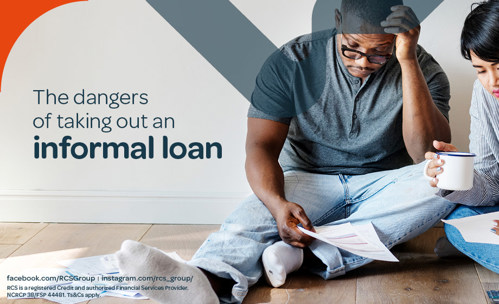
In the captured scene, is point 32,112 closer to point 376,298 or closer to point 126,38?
point 126,38

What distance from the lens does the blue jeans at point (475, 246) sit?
159 centimetres

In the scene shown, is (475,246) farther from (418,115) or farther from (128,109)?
(128,109)

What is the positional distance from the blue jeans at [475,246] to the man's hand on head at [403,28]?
1.44 ft

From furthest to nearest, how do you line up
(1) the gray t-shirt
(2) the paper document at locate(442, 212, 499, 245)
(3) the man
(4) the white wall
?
(4) the white wall, (1) the gray t-shirt, (3) the man, (2) the paper document at locate(442, 212, 499, 245)

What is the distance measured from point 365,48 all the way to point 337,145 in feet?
1.07

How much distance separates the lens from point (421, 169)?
177cm

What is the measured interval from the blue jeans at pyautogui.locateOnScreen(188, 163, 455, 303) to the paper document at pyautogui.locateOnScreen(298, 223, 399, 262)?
0.15 ft

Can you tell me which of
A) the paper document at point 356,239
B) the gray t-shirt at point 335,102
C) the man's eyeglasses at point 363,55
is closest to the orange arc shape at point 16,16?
the gray t-shirt at point 335,102

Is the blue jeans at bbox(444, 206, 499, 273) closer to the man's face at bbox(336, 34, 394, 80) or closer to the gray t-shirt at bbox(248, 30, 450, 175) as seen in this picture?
the gray t-shirt at bbox(248, 30, 450, 175)

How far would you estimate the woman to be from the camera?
1441mm

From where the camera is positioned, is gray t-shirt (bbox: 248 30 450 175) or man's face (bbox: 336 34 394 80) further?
gray t-shirt (bbox: 248 30 450 175)

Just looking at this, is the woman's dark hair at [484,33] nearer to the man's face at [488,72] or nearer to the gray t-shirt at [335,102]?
the man's face at [488,72]

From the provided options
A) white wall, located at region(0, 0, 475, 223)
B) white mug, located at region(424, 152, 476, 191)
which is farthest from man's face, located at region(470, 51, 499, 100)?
white wall, located at region(0, 0, 475, 223)

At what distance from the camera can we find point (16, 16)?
2250 millimetres
